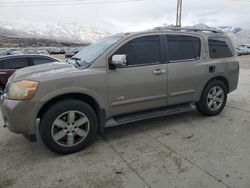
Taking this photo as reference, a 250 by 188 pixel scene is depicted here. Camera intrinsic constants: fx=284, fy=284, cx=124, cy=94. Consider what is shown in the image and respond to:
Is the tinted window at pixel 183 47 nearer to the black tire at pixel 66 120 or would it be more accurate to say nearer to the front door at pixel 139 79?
the front door at pixel 139 79

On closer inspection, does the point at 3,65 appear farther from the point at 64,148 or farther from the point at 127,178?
the point at 127,178

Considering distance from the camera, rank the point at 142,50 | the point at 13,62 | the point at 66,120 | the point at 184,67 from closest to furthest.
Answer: the point at 66,120 → the point at 142,50 → the point at 184,67 → the point at 13,62

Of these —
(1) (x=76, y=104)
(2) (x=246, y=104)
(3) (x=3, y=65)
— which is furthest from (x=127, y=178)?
(3) (x=3, y=65)

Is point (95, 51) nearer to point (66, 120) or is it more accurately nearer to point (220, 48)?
point (66, 120)

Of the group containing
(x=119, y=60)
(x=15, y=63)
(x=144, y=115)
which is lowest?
(x=144, y=115)

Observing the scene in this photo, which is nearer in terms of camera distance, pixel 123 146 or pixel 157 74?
pixel 123 146

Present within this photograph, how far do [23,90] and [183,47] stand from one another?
9.45ft

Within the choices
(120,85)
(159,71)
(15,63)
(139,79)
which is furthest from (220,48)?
(15,63)

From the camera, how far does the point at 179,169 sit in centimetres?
350

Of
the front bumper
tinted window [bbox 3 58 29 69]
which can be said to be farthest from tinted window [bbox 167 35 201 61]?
tinted window [bbox 3 58 29 69]

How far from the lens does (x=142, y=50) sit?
473 cm

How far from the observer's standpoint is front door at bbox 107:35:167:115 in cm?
445

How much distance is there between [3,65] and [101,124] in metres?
5.98

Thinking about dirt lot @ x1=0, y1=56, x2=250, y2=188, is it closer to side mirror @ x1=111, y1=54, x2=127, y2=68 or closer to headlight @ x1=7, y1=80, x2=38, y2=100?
headlight @ x1=7, y1=80, x2=38, y2=100
